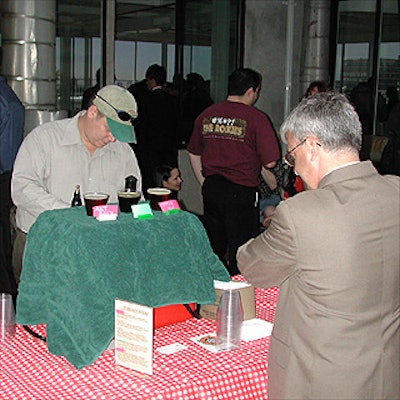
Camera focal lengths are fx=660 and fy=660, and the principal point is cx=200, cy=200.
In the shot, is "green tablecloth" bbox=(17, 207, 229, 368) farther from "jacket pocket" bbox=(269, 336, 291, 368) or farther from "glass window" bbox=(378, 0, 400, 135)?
"glass window" bbox=(378, 0, 400, 135)

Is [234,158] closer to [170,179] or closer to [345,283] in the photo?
[170,179]

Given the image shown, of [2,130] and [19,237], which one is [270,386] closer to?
[19,237]

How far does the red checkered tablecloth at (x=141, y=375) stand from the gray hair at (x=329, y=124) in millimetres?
658

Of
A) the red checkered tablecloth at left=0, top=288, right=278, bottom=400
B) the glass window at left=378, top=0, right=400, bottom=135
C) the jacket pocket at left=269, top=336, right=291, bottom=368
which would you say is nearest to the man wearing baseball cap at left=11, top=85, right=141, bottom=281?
the red checkered tablecloth at left=0, top=288, right=278, bottom=400

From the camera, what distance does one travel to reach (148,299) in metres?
1.88

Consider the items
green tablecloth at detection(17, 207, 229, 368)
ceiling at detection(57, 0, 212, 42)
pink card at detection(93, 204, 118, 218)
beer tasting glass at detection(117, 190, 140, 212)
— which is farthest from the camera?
ceiling at detection(57, 0, 212, 42)

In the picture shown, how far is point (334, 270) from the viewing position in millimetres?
Result: 1464

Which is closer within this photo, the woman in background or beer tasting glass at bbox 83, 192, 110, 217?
beer tasting glass at bbox 83, 192, 110, 217

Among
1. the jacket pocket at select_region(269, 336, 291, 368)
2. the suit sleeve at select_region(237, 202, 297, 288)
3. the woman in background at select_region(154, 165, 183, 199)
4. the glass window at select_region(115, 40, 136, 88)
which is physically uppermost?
the glass window at select_region(115, 40, 136, 88)

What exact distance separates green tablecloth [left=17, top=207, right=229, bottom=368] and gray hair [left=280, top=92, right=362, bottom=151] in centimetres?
56

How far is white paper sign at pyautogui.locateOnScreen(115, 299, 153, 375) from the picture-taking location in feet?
5.45

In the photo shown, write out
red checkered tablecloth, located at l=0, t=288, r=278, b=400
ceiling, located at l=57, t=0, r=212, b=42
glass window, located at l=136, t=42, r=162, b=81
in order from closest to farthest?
red checkered tablecloth, located at l=0, t=288, r=278, b=400 → ceiling, located at l=57, t=0, r=212, b=42 → glass window, located at l=136, t=42, r=162, b=81

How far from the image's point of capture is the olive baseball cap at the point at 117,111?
2.43 m

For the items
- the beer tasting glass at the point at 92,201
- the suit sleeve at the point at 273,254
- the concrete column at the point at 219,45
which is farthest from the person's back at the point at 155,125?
the suit sleeve at the point at 273,254
